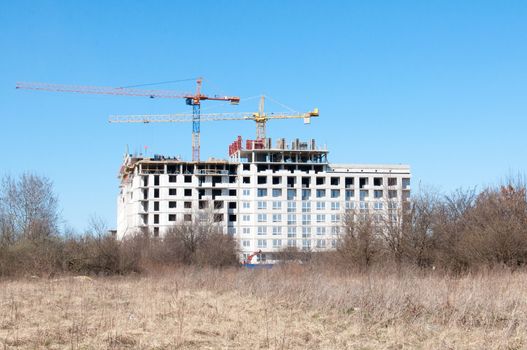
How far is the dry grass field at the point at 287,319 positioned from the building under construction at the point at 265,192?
93.0m

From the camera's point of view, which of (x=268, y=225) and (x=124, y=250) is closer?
(x=124, y=250)

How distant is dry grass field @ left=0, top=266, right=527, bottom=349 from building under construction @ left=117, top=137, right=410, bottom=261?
305ft

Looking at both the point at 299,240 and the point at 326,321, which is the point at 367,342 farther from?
the point at 299,240

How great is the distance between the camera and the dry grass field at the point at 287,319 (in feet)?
48.9

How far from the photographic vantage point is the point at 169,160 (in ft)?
395

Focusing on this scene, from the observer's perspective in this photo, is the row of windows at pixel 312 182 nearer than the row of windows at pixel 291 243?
No

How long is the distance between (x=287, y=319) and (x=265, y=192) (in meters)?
103

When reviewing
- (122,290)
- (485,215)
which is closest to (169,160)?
(485,215)

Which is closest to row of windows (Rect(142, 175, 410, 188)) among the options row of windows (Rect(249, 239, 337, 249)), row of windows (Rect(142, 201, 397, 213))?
row of windows (Rect(142, 201, 397, 213))

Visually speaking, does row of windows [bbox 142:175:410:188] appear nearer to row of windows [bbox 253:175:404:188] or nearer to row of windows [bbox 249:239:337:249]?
row of windows [bbox 253:175:404:188]

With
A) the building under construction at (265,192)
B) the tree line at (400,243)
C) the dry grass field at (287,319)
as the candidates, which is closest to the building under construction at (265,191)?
the building under construction at (265,192)

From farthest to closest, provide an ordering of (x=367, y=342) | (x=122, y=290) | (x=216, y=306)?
(x=122, y=290) → (x=216, y=306) → (x=367, y=342)

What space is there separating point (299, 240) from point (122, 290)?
9165 centimetres

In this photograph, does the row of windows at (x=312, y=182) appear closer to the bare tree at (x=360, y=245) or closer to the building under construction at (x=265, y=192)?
the building under construction at (x=265, y=192)
